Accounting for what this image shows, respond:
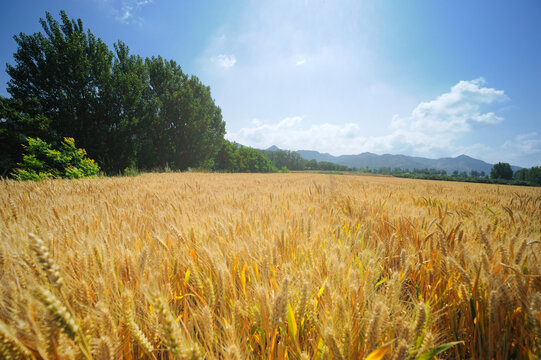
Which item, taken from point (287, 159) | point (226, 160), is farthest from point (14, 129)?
point (287, 159)

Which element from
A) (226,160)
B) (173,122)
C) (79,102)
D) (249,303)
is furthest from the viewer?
(226,160)

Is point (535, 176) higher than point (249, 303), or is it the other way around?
point (535, 176)

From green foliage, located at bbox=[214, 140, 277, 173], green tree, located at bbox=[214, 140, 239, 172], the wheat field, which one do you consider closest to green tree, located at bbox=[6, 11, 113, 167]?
the wheat field

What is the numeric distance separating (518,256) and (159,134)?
2577 cm

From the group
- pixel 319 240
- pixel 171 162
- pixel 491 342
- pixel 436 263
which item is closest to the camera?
pixel 491 342

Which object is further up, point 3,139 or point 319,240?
point 3,139

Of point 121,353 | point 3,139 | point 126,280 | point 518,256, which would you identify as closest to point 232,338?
point 121,353

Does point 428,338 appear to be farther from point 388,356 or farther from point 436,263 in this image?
point 436,263

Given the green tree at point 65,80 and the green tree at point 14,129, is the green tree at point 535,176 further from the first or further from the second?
the green tree at point 14,129

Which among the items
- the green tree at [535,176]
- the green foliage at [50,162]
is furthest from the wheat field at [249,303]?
the green tree at [535,176]

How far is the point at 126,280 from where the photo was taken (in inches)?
32.6

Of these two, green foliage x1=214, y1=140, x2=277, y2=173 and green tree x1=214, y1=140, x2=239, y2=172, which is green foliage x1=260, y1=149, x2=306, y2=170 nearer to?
green foliage x1=214, y1=140, x2=277, y2=173

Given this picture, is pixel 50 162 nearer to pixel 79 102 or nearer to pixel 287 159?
pixel 79 102

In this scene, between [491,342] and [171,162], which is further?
[171,162]
